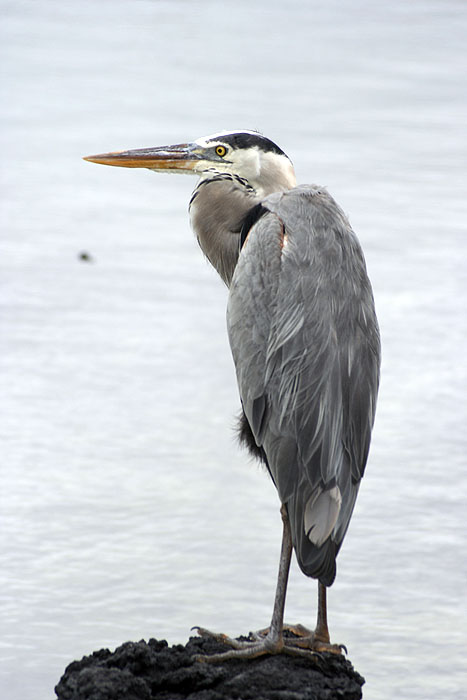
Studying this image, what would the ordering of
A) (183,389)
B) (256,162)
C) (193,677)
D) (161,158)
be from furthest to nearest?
(183,389) < (161,158) < (256,162) < (193,677)

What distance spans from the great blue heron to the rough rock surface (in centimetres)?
6

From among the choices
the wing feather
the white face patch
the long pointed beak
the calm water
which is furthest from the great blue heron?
the calm water

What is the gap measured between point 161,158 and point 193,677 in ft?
4.31

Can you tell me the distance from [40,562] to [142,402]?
3.73 ft

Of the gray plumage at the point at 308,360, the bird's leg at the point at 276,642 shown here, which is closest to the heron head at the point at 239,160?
the gray plumage at the point at 308,360

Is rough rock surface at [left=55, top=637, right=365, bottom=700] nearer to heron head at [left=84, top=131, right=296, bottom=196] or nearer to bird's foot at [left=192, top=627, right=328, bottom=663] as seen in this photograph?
bird's foot at [left=192, top=627, right=328, bottom=663]

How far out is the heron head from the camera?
2.92 meters

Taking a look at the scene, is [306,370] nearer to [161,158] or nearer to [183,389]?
[161,158]

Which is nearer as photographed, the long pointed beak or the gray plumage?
the gray plumage

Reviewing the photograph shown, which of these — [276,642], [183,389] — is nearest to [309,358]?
[276,642]

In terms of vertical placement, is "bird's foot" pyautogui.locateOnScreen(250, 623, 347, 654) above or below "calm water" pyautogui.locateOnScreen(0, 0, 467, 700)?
below

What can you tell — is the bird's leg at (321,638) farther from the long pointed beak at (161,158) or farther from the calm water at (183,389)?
the long pointed beak at (161,158)

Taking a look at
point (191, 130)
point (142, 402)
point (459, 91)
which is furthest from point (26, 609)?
point (459, 91)

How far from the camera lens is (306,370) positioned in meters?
2.54
